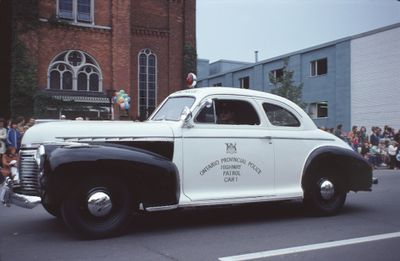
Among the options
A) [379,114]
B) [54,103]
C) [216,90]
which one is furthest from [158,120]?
[379,114]

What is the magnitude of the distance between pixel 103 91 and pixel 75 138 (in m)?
18.1

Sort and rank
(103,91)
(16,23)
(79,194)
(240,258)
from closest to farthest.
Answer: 1. (240,258)
2. (79,194)
3. (16,23)
4. (103,91)

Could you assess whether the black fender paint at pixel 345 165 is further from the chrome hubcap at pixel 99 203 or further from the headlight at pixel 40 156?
the headlight at pixel 40 156

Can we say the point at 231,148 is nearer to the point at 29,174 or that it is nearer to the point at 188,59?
the point at 29,174

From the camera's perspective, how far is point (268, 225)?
618 centimetres

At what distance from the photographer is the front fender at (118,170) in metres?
5.06

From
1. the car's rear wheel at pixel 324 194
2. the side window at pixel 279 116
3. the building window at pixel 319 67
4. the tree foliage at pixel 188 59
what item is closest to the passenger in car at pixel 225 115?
the side window at pixel 279 116

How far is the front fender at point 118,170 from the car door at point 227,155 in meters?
0.33

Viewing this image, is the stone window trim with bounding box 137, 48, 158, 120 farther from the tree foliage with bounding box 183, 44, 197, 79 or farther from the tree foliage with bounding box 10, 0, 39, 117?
the tree foliage with bounding box 10, 0, 39, 117

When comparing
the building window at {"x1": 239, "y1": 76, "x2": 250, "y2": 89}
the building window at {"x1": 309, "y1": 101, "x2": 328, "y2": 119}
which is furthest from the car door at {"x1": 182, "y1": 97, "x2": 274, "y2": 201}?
the building window at {"x1": 239, "y1": 76, "x2": 250, "y2": 89}

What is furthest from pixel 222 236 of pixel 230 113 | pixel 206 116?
pixel 230 113

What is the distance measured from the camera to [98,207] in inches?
207

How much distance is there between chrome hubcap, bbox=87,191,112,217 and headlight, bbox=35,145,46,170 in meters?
0.69

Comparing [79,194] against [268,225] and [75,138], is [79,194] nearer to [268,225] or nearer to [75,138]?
[75,138]
